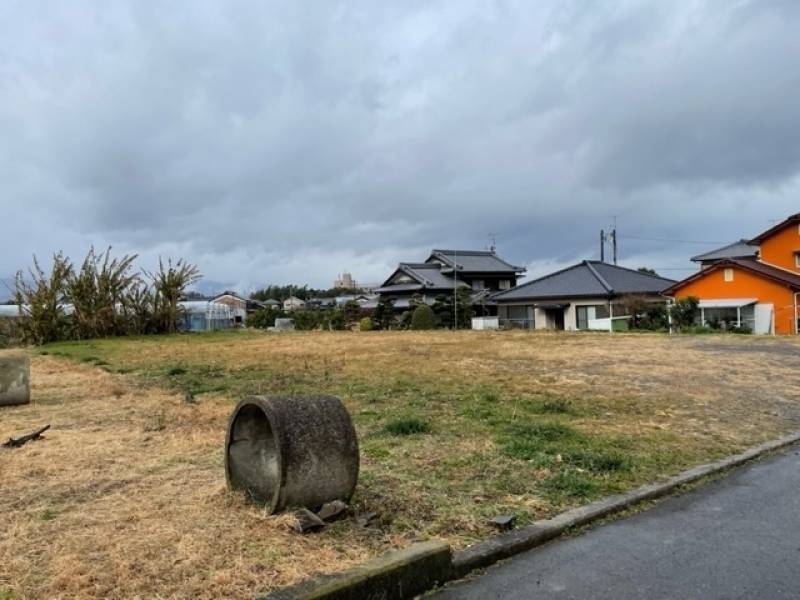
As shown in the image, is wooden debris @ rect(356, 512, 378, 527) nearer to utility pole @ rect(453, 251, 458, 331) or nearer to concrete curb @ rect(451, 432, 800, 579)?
concrete curb @ rect(451, 432, 800, 579)

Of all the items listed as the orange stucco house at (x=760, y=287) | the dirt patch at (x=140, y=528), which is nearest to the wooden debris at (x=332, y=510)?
the dirt patch at (x=140, y=528)

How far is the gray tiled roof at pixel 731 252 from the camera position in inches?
1431

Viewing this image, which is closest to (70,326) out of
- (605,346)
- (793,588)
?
(605,346)

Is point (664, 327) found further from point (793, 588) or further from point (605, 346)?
point (793, 588)

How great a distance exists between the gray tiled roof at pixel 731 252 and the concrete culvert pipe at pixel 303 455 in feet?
126

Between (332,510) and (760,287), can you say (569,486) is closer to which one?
(332,510)

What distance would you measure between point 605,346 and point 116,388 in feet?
35.7

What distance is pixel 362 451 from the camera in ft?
14.9

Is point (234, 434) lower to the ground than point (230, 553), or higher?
higher

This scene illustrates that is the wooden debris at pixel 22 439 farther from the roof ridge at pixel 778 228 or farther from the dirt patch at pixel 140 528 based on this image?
the roof ridge at pixel 778 228

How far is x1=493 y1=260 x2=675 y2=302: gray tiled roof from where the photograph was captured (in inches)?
1278

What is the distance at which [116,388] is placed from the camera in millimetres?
8461

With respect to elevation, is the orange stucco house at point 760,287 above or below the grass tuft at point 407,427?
above

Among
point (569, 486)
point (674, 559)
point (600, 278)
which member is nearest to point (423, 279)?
point (600, 278)
